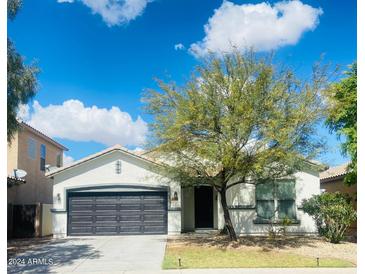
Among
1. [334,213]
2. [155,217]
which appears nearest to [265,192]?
[334,213]

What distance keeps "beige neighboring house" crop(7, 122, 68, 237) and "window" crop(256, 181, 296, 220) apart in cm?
1058

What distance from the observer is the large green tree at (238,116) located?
14562 mm

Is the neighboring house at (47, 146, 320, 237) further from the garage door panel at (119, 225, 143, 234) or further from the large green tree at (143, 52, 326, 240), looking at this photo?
the large green tree at (143, 52, 326, 240)

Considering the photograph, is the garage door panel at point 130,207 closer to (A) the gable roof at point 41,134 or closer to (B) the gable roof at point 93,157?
(B) the gable roof at point 93,157

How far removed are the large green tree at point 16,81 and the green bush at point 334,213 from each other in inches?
472

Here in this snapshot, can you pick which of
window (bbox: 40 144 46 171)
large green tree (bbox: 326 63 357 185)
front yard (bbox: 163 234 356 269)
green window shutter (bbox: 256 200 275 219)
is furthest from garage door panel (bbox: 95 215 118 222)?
large green tree (bbox: 326 63 357 185)

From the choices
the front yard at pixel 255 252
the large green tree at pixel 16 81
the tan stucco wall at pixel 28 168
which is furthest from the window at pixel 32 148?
the front yard at pixel 255 252

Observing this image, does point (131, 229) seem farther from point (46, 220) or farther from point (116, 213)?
point (46, 220)

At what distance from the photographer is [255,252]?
14625 mm

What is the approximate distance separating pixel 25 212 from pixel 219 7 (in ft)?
43.8

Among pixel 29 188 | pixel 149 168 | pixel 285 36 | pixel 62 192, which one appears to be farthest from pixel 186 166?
pixel 29 188

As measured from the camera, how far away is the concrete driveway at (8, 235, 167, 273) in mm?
12258

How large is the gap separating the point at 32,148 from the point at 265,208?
48.6ft
